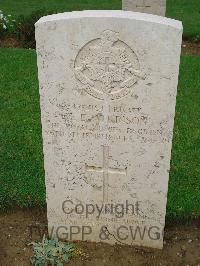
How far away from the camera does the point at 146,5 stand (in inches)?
415

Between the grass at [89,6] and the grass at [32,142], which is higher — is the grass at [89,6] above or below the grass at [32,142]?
above

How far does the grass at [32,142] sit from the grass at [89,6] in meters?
3.74

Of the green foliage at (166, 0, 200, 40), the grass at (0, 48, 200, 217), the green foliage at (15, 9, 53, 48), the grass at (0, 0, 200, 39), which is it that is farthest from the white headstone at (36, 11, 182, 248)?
the grass at (0, 0, 200, 39)

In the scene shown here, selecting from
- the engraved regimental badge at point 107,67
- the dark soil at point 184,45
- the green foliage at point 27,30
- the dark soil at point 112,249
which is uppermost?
the engraved regimental badge at point 107,67

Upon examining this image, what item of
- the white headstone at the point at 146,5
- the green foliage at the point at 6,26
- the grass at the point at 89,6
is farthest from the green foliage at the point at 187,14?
the green foliage at the point at 6,26

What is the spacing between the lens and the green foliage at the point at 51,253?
4.33 m

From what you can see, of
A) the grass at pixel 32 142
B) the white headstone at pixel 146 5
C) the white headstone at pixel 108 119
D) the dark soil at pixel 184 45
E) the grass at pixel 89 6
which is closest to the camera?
the white headstone at pixel 108 119

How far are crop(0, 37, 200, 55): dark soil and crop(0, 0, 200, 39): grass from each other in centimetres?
103

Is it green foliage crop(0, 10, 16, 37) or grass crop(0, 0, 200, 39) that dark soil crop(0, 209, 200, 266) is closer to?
green foliage crop(0, 10, 16, 37)

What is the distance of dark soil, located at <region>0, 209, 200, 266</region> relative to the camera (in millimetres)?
4410

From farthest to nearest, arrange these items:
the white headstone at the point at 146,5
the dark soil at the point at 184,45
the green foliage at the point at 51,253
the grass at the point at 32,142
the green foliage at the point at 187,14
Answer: the green foliage at the point at 187,14, the dark soil at the point at 184,45, the white headstone at the point at 146,5, the grass at the point at 32,142, the green foliage at the point at 51,253

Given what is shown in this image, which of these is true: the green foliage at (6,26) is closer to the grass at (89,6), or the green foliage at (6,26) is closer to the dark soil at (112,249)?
the grass at (89,6)

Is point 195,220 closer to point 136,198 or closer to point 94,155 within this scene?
point 136,198

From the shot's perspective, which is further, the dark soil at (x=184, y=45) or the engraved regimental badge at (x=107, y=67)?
the dark soil at (x=184, y=45)
